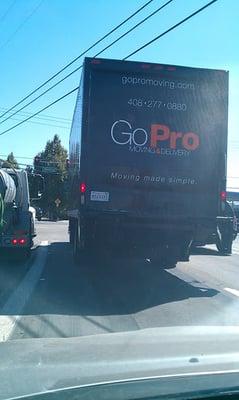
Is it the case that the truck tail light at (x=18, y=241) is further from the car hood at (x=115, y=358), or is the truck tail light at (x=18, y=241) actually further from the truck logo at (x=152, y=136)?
the car hood at (x=115, y=358)

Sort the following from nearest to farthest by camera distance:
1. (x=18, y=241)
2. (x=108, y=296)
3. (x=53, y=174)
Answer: (x=108, y=296)
(x=18, y=241)
(x=53, y=174)

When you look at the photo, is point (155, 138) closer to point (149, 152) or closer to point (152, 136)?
point (152, 136)

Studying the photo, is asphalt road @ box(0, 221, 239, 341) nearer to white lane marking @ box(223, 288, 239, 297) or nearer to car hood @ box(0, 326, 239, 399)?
white lane marking @ box(223, 288, 239, 297)

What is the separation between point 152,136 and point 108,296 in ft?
11.4

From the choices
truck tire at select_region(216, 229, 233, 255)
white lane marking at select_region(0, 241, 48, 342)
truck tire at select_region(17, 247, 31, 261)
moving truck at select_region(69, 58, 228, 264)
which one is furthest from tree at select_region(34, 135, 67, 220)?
moving truck at select_region(69, 58, 228, 264)

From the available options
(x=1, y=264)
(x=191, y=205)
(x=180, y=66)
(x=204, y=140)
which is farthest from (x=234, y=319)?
(x=1, y=264)

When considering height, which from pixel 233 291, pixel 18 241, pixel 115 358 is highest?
pixel 115 358

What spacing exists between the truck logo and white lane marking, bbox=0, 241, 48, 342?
336 cm

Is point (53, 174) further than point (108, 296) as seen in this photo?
Yes

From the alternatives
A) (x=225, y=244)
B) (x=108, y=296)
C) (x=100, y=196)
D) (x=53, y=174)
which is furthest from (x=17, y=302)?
(x=53, y=174)

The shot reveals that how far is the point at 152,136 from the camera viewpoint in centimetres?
1165

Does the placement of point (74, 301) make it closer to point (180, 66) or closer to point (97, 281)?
point (97, 281)

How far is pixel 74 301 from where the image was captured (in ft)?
31.0

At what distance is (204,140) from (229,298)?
3.34 m
